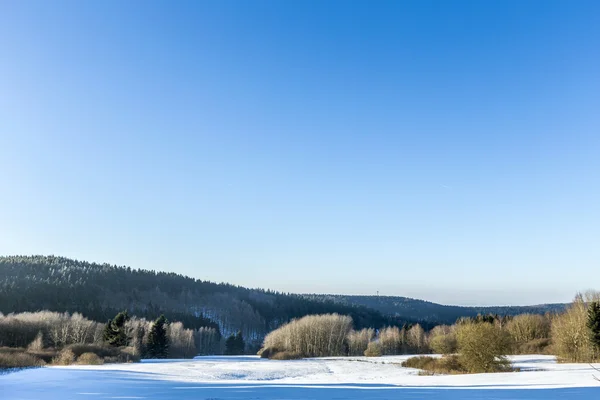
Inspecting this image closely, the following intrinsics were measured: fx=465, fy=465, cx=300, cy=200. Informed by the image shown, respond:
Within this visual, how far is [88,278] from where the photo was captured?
175m

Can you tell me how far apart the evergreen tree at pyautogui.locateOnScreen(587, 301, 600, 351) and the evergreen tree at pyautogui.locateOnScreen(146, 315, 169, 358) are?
6425cm

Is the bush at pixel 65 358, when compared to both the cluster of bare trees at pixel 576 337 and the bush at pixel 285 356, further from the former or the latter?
the cluster of bare trees at pixel 576 337

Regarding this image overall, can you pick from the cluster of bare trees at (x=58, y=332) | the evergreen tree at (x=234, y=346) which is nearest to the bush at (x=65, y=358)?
the cluster of bare trees at (x=58, y=332)

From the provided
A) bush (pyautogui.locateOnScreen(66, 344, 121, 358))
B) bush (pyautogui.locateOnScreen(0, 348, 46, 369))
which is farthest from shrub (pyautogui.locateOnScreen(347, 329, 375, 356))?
bush (pyautogui.locateOnScreen(0, 348, 46, 369))

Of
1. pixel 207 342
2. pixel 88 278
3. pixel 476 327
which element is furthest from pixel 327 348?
pixel 88 278

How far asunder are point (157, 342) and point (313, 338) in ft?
130

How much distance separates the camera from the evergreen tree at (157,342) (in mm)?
79625

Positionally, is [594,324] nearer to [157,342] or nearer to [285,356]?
[285,356]

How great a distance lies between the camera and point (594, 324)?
185 feet

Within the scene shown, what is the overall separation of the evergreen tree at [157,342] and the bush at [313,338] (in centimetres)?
2780

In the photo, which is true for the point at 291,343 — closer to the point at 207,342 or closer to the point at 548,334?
the point at 207,342

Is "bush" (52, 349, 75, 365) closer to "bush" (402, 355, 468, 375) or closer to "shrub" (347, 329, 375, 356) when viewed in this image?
"bush" (402, 355, 468, 375)

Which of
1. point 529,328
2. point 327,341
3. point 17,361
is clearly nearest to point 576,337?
point 529,328

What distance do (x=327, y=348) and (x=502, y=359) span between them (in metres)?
67.7
